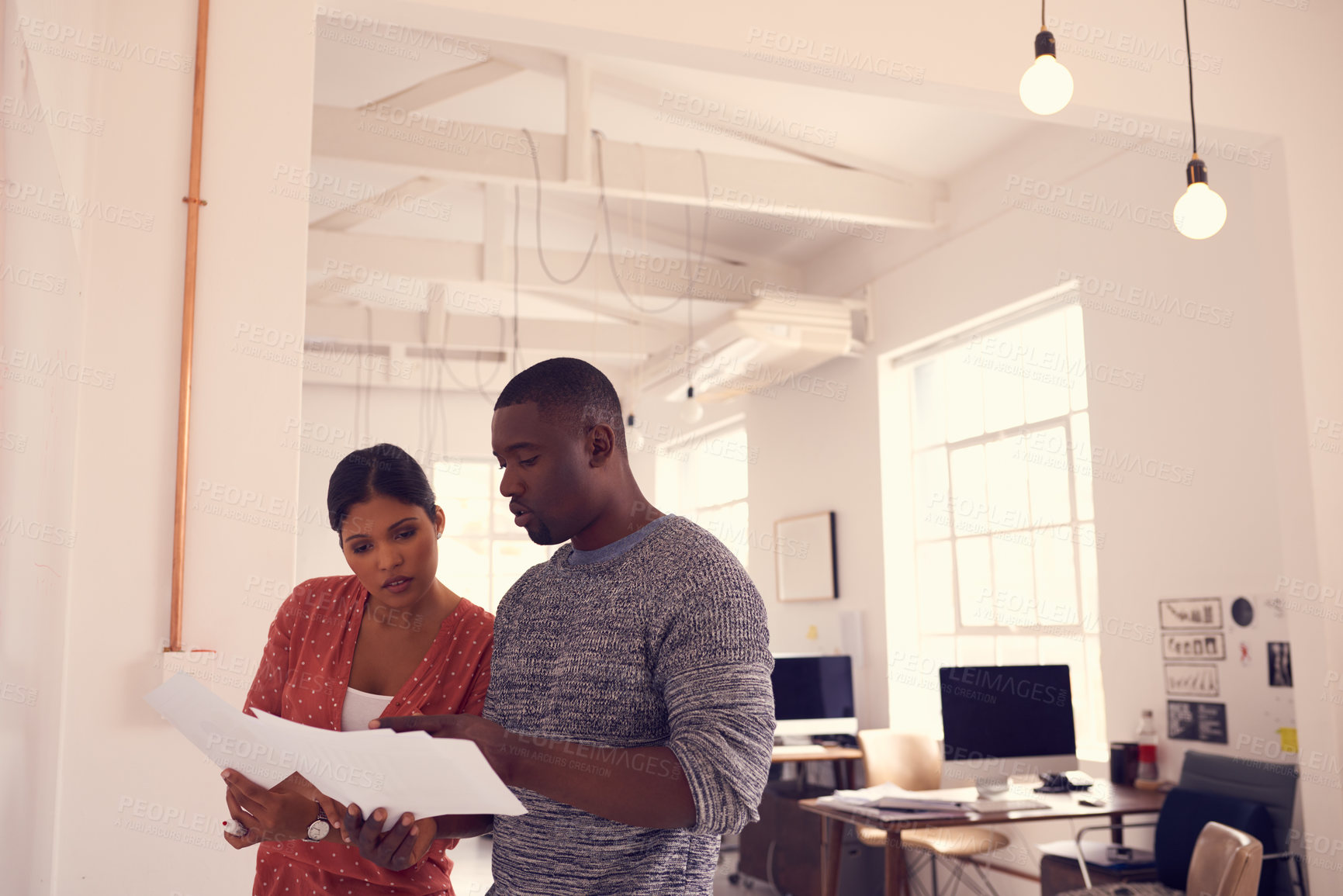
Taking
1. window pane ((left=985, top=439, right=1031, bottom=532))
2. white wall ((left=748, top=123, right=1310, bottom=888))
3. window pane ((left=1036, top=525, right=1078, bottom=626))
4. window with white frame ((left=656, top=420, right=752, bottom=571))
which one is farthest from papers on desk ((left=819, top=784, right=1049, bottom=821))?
window with white frame ((left=656, top=420, right=752, bottom=571))

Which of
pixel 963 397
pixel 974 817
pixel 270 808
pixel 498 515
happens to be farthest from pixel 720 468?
pixel 270 808

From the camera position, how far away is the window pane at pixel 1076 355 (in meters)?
5.18

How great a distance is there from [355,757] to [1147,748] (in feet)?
13.4

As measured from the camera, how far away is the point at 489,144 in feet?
16.9

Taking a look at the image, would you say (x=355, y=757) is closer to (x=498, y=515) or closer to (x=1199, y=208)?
(x=1199, y=208)

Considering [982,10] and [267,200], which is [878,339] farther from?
[267,200]

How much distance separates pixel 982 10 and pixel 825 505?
3945mm

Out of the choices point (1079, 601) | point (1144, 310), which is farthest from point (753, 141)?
point (1079, 601)

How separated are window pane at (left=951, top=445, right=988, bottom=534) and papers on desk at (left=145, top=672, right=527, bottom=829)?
496cm

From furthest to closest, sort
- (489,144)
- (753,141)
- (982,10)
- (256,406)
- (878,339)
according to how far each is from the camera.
Result: (878,339)
(753,141)
(489,144)
(982,10)
(256,406)

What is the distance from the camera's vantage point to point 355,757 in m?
1.18

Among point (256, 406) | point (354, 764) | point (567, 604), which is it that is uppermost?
point (256, 406)

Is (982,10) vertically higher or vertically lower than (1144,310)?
higher

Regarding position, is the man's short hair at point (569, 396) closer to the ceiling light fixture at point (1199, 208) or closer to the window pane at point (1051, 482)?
the ceiling light fixture at point (1199, 208)
